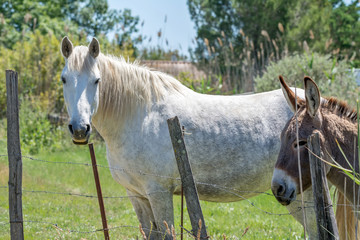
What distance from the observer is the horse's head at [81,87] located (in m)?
3.59

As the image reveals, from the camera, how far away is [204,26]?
84.0 feet

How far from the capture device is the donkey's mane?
327cm

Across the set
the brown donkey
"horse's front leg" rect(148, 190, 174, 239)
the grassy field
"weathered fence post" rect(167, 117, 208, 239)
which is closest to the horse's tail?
the brown donkey

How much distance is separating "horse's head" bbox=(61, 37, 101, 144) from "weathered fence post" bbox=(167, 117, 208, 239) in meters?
0.94

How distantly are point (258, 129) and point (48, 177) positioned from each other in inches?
212

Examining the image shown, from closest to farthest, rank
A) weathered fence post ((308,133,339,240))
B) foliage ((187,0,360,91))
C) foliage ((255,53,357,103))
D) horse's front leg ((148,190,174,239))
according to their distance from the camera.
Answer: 1. weathered fence post ((308,133,339,240))
2. horse's front leg ((148,190,174,239))
3. foliage ((255,53,357,103))
4. foliage ((187,0,360,91))

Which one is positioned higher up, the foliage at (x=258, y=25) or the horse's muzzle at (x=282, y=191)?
the foliage at (x=258, y=25)

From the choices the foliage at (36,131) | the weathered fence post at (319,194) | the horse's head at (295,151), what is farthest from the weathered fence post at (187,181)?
the foliage at (36,131)

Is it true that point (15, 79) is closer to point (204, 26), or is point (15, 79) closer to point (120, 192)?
point (120, 192)

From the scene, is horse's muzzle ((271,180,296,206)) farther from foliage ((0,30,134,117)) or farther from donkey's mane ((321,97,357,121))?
foliage ((0,30,134,117))

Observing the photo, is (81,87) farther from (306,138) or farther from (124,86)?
(306,138)

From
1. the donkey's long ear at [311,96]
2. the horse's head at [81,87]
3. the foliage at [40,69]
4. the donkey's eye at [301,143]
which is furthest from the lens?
the foliage at [40,69]

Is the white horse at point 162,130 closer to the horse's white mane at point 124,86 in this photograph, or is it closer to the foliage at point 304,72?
the horse's white mane at point 124,86

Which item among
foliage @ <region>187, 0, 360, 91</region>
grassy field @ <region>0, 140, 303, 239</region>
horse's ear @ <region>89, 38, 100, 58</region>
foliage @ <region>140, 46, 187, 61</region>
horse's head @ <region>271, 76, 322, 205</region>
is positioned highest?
foliage @ <region>187, 0, 360, 91</region>
